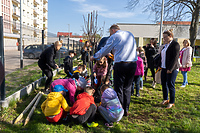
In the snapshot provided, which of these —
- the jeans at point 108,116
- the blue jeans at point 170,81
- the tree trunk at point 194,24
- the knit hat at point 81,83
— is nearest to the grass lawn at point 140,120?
the jeans at point 108,116

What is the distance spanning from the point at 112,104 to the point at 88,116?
1.74 ft

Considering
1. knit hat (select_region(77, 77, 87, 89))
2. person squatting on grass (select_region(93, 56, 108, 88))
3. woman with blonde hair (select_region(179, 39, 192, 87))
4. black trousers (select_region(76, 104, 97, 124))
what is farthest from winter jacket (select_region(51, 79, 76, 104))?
woman with blonde hair (select_region(179, 39, 192, 87))

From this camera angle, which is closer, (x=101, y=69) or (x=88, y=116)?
(x=88, y=116)

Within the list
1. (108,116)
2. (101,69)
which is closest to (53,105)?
(108,116)

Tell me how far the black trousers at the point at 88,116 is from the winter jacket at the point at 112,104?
28cm

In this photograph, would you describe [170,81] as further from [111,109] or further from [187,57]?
[187,57]

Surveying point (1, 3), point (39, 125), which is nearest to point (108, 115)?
point (39, 125)

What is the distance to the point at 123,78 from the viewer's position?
3414mm

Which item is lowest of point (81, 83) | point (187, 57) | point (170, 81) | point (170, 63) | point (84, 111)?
point (84, 111)

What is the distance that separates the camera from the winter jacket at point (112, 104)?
3236 millimetres

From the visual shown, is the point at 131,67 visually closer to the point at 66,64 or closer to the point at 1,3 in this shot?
the point at 66,64

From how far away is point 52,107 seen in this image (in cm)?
307

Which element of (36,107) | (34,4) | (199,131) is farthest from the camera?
(34,4)

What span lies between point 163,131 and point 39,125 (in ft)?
7.70
